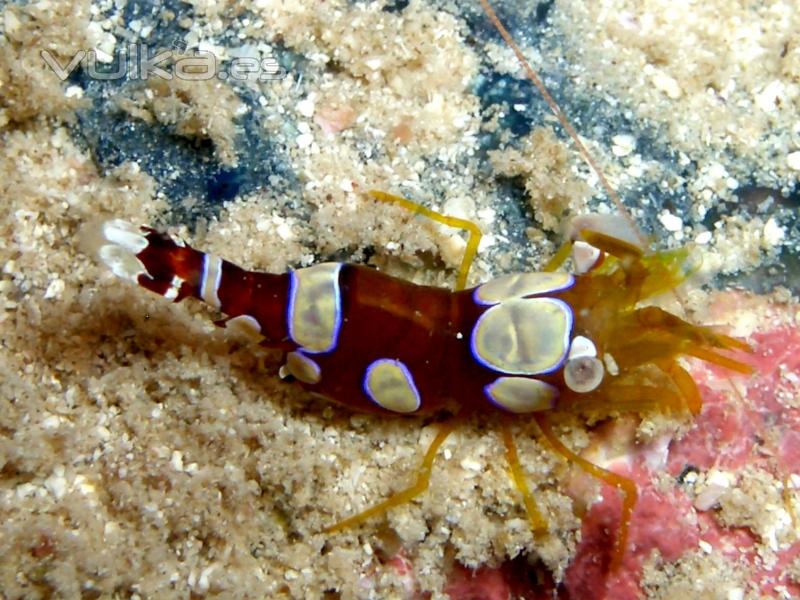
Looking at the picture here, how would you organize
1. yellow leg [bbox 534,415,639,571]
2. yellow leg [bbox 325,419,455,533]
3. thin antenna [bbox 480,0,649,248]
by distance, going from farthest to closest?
thin antenna [bbox 480,0,649,248] → yellow leg [bbox 325,419,455,533] → yellow leg [bbox 534,415,639,571]

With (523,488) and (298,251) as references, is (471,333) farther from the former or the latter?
(298,251)

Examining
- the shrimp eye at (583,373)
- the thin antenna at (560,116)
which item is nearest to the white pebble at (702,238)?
the thin antenna at (560,116)

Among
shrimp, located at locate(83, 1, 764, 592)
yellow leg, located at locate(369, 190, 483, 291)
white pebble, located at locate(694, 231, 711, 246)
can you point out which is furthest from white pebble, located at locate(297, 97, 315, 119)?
white pebble, located at locate(694, 231, 711, 246)

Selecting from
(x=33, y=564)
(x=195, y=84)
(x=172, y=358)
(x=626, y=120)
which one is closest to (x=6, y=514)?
(x=33, y=564)

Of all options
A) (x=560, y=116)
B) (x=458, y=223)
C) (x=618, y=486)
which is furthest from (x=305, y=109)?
(x=618, y=486)

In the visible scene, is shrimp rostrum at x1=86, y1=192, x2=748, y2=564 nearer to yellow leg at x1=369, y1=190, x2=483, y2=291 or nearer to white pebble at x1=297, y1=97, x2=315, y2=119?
yellow leg at x1=369, y1=190, x2=483, y2=291

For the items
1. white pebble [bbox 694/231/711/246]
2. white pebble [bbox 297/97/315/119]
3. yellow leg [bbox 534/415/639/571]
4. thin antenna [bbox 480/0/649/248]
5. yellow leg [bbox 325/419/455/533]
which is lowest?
yellow leg [bbox 325/419/455/533]

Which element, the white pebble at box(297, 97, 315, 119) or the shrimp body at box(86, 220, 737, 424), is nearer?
the shrimp body at box(86, 220, 737, 424)
